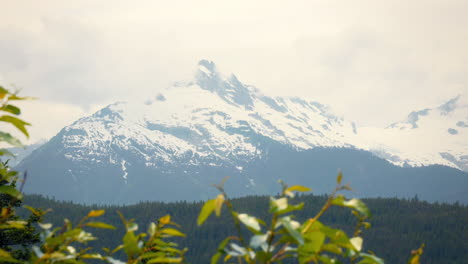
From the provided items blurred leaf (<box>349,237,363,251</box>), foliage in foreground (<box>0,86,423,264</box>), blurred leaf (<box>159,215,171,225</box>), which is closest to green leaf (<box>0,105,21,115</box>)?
foliage in foreground (<box>0,86,423,264</box>)

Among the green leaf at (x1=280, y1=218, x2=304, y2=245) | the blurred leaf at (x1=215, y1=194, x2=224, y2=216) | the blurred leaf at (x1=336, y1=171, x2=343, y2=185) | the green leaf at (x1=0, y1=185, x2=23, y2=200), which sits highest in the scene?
the blurred leaf at (x1=336, y1=171, x2=343, y2=185)

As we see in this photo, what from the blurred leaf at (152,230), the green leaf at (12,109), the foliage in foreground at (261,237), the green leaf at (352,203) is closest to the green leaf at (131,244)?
the foliage in foreground at (261,237)

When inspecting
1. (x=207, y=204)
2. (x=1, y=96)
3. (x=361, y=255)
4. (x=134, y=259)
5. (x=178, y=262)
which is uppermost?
(x=1, y=96)

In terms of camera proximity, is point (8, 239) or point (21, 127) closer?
point (21, 127)

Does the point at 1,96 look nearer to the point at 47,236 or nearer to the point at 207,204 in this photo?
the point at 47,236

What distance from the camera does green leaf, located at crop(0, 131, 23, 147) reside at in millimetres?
2634

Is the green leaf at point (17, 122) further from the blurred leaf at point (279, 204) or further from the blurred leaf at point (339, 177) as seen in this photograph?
the blurred leaf at point (339, 177)

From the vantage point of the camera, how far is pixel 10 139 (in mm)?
2686

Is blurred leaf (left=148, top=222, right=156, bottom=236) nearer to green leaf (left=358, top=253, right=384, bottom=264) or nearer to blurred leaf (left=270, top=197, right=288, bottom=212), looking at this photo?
blurred leaf (left=270, top=197, right=288, bottom=212)

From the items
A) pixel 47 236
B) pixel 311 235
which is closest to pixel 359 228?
pixel 311 235

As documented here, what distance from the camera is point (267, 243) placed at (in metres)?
2.51

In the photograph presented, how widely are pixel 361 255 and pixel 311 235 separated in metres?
0.31

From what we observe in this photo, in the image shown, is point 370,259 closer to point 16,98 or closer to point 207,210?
point 207,210

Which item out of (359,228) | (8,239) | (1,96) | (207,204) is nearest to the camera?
(207,204)
